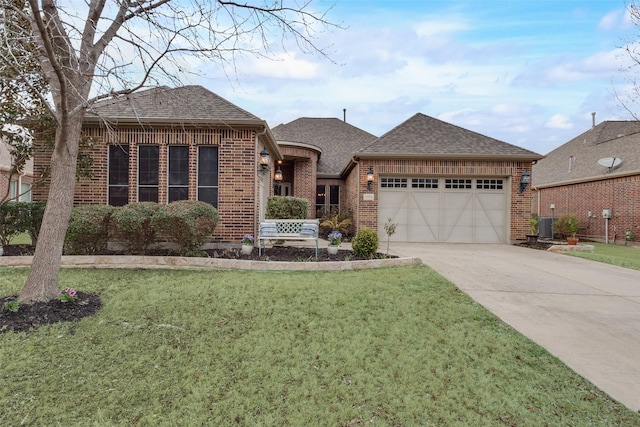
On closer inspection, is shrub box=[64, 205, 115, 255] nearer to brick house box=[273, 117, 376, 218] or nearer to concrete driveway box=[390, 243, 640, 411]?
concrete driveway box=[390, 243, 640, 411]

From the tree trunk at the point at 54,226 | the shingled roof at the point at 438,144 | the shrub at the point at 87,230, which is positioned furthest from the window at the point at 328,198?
the tree trunk at the point at 54,226

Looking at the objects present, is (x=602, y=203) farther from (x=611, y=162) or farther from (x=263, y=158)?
(x=263, y=158)

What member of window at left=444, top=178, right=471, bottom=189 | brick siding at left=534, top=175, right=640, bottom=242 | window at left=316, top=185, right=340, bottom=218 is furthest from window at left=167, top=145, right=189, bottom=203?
brick siding at left=534, top=175, right=640, bottom=242

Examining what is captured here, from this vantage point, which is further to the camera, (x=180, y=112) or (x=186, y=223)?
(x=180, y=112)

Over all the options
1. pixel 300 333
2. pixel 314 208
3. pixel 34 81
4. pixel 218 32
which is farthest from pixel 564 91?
pixel 34 81

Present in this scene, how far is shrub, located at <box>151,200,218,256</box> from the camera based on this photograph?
646 centimetres

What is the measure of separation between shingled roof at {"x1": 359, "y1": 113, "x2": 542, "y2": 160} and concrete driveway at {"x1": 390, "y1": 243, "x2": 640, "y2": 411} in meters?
4.26

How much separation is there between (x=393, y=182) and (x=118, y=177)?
337 inches

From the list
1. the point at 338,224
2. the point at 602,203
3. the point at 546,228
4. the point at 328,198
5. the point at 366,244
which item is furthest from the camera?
the point at 328,198

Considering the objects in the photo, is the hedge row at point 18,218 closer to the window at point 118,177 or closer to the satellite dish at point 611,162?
the window at point 118,177

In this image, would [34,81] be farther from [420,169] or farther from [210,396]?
[420,169]

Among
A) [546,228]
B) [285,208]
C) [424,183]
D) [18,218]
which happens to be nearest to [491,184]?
[424,183]

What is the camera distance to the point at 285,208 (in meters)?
9.42

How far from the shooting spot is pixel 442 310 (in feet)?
13.8
